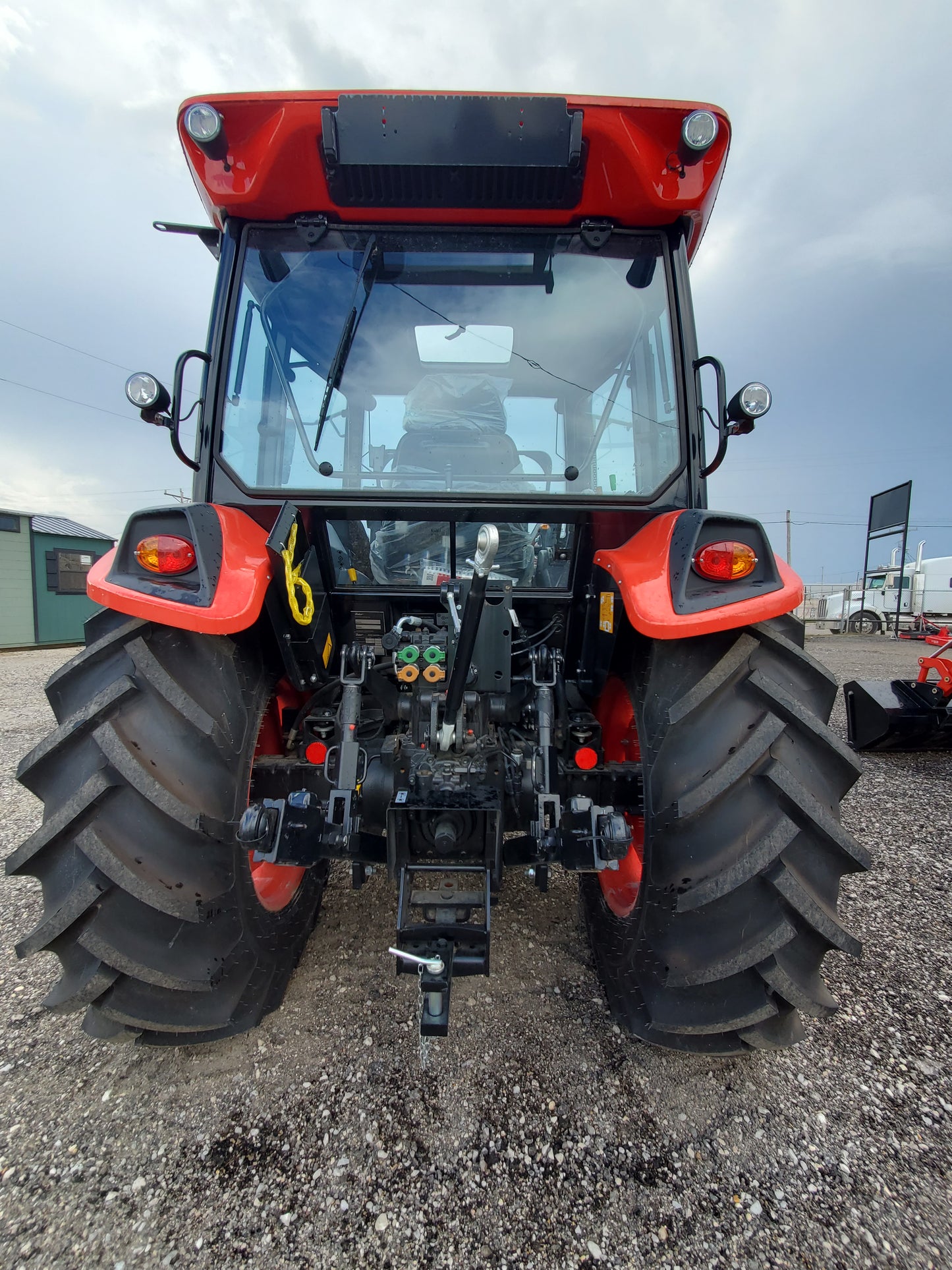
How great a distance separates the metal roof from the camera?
1636cm

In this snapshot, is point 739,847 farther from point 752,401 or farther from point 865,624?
point 865,624

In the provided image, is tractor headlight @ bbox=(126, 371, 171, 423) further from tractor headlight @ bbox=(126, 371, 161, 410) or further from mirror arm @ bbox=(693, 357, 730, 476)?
mirror arm @ bbox=(693, 357, 730, 476)

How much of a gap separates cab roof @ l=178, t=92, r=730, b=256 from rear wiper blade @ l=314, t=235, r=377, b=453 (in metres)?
0.13

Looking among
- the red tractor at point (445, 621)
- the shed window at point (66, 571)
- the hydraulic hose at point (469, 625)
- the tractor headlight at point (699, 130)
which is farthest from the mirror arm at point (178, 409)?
the shed window at point (66, 571)

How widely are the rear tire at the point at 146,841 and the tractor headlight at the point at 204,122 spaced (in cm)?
138

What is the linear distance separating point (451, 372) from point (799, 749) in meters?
1.57

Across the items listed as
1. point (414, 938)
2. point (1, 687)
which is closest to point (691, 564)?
point (414, 938)

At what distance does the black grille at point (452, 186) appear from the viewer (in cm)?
177

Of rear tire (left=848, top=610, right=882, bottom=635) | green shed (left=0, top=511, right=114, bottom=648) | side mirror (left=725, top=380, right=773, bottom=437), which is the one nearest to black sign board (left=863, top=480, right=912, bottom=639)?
rear tire (left=848, top=610, right=882, bottom=635)

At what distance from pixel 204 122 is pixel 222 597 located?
1.38 m

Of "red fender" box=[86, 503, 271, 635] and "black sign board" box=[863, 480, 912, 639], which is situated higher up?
"black sign board" box=[863, 480, 912, 639]

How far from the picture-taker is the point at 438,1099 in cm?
150

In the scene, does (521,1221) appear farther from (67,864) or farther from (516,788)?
(67,864)

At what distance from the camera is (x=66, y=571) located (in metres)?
16.7
